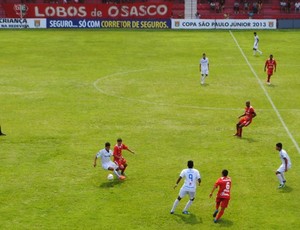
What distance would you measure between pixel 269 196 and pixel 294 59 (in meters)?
33.8

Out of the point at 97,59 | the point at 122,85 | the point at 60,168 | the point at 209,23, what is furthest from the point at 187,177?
the point at 209,23

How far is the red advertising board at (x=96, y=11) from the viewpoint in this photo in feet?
242

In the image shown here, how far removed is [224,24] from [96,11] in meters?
16.6

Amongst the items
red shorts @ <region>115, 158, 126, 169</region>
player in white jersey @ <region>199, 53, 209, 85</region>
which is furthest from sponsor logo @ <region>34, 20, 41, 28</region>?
red shorts @ <region>115, 158, 126, 169</region>

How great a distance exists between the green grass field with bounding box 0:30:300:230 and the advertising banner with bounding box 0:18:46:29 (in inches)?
567

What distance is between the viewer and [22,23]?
73000 mm

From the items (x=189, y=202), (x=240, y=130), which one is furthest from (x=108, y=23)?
(x=189, y=202)

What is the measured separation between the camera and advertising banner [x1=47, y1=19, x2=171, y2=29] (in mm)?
72000

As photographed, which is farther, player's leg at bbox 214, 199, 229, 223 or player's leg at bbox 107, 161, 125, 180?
player's leg at bbox 107, 161, 125, 180

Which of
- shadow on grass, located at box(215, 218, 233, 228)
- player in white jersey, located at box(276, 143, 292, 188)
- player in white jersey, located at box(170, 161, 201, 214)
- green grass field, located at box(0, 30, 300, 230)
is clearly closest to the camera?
shadow on grass, located at box(215, 218, 233, 228)

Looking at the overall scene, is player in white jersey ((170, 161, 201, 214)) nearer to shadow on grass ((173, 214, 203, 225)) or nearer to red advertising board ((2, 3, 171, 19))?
shadow on grass ((173, 214, 203, 225))

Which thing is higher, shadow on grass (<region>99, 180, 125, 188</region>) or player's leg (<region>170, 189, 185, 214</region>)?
player's leg (<region>170, 189, 185, 214</region>)

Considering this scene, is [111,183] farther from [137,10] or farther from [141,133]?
[137,10]

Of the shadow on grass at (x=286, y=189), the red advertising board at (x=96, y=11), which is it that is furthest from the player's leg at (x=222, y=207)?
the red advertising board at (x=96, y=11)
